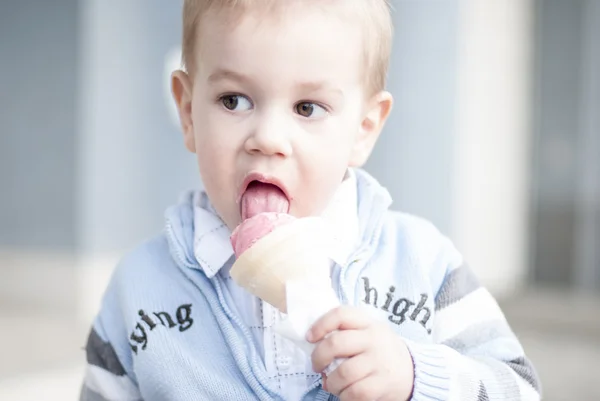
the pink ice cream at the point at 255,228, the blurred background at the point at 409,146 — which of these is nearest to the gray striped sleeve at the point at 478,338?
the pink ice cream at the point at 255,228

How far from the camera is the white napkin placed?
86 centimetres

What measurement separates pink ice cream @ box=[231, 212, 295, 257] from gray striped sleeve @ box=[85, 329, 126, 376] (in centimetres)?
39

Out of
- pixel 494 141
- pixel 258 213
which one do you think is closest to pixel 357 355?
pixel 258 213

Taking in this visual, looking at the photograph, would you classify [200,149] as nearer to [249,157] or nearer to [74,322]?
[249,157]

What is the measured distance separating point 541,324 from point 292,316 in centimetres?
398

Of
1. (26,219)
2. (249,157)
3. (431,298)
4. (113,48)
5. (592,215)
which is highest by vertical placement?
(113,48)

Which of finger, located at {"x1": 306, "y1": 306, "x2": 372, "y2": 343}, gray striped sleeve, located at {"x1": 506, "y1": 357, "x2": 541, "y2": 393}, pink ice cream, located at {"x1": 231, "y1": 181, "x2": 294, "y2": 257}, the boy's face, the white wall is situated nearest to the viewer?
finger, located at {"x1": 306, "y1": 306, "x2": 372, "y2": 343}

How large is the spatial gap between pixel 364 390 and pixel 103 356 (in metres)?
0.53

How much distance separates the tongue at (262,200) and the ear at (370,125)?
0.18 meters

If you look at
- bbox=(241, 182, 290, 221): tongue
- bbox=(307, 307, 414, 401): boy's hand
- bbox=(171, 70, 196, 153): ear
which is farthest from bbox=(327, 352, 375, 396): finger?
bbox=(171, 70, 196, 153): ear

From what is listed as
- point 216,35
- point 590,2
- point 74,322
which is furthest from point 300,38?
point 590,2

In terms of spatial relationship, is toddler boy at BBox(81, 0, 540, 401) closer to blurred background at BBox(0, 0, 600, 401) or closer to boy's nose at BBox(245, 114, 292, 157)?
boy's nose at BBox(245, 114, 292, 157)

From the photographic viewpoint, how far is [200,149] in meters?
1.13

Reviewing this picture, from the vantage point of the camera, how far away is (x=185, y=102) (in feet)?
4.13
